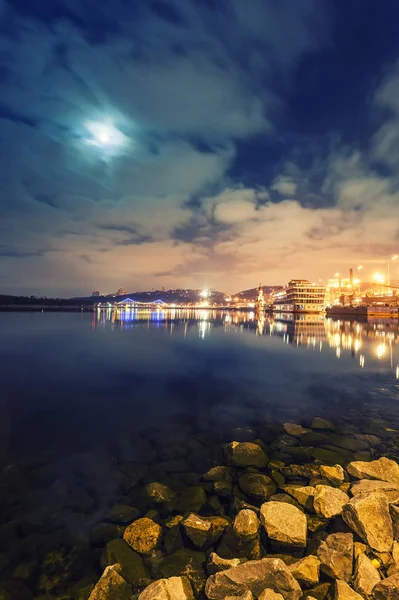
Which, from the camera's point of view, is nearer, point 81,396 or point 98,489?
point 98,489

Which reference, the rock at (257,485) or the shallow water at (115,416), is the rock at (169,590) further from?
the rock at (257,485)

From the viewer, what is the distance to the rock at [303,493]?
7.68 meters

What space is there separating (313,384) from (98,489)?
17810 mm

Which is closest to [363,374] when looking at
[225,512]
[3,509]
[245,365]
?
[245,365]

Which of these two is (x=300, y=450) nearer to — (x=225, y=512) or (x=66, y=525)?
(x=225, y=512)

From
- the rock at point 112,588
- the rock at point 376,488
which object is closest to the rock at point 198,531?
the rock at point 112,588

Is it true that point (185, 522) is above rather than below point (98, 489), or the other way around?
above

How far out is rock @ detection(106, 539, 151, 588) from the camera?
5.82 metres

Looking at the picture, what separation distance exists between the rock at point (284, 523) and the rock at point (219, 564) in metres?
1.03

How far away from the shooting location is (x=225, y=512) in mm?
7812

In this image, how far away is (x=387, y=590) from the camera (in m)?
4.91

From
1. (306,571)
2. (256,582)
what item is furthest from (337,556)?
(256,582)

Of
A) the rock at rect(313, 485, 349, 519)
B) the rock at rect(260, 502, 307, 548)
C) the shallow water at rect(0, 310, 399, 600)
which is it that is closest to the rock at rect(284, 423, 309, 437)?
the shallow water at rect(0, 310, 399, 600)

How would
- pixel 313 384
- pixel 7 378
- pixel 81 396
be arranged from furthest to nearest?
1. pixel 7 378
2. pixel 313 384
3. pixel 81 396
